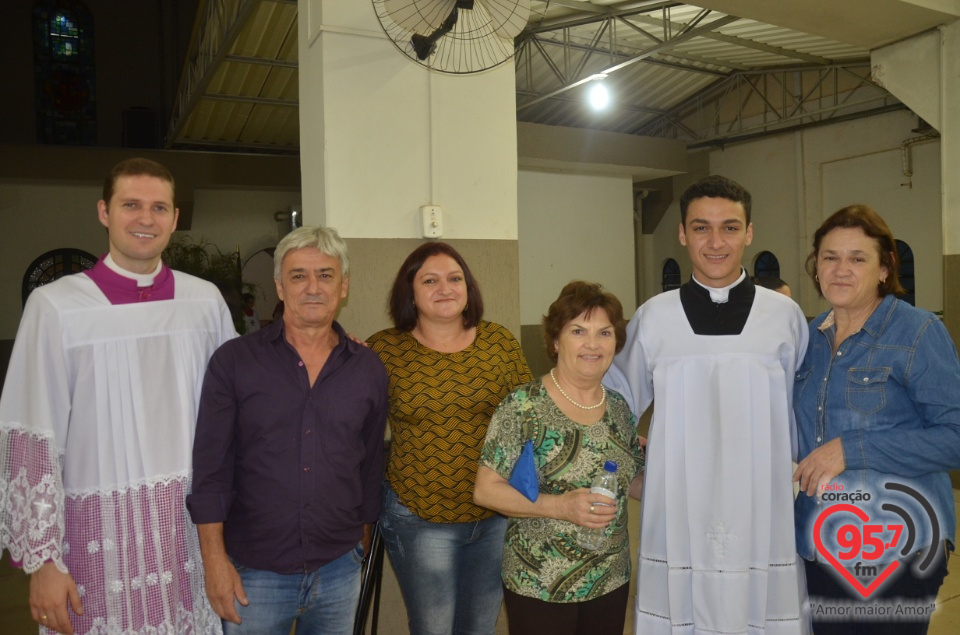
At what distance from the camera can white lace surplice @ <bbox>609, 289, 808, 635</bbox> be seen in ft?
6.78

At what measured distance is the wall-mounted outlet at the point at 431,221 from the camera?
3.36m

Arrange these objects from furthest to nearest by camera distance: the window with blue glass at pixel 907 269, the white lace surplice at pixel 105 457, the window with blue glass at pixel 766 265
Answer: the window with blue glass at pixel 766 265, the window with blue glass at pixel 907 269, the white lace surplice at pixel 105 457

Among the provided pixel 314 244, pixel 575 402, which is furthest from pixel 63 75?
pixel 575 402

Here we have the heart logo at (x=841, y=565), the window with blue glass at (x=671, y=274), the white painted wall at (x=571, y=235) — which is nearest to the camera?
the heart logo at (x=841, y=565)

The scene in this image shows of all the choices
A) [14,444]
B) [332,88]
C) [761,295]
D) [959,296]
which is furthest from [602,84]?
[14,444]

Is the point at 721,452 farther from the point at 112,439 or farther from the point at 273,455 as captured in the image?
the point at 112,439

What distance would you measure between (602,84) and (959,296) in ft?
20.8

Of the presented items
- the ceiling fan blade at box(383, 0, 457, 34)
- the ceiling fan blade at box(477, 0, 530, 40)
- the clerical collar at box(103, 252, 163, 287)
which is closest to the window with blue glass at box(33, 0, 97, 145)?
the ceiling fan blade at box(383, 0, 457, 34)

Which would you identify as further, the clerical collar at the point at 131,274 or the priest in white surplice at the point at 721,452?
the priest in white surplice at the point at 721,452

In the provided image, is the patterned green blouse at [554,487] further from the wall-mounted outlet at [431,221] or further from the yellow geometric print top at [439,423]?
the wall-mounted outlet at [431,221]

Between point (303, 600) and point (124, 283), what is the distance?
0.98 m

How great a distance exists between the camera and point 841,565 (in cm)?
205

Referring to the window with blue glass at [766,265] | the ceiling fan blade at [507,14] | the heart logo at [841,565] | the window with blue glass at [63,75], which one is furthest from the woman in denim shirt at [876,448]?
the window with blue glass at [63,75]

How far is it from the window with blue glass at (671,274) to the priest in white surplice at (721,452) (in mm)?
12411
